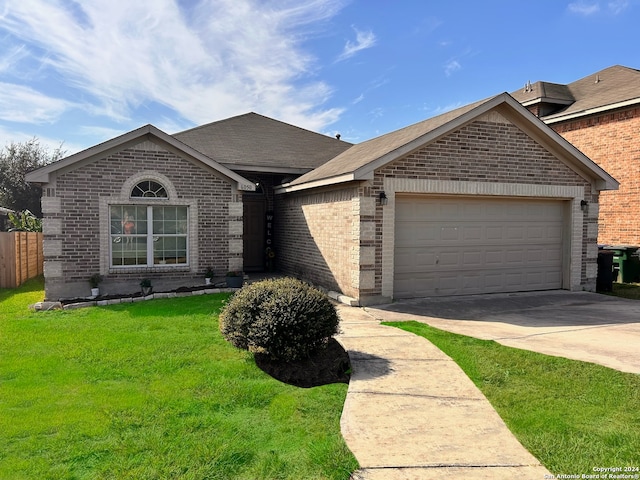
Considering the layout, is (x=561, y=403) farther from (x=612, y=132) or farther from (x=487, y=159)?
(x=612, y=132)

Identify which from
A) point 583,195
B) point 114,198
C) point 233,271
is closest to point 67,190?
point 114,198

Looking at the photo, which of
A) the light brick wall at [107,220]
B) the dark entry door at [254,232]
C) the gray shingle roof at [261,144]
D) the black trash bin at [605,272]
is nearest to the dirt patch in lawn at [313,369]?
the light brick wall at [107,220]

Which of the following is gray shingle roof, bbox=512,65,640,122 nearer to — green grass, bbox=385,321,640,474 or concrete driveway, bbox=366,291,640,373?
concrete driveway, bbox=366,291,640,373

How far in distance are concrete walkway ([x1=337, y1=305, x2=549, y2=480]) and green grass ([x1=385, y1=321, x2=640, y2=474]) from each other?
6.4 inches

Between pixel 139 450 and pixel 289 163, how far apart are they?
12.2 metres

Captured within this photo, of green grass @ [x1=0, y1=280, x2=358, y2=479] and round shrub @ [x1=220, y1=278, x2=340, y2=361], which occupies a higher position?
round shrub @ [x1=220, y1=278, x2=340, y2=361]

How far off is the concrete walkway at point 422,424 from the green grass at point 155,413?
25 centimetres

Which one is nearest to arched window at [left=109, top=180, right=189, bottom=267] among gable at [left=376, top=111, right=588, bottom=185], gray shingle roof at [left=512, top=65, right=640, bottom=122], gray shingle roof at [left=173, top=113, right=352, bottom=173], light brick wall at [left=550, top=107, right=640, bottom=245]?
gray shingle roof at [left=173, top=113, right=352, bottom=173]

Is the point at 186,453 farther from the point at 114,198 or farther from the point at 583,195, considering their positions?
the point at 583,195

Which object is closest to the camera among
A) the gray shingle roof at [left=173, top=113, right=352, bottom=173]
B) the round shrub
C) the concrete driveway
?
the round shrub

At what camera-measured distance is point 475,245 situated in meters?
11.6

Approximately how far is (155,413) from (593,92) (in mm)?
20594

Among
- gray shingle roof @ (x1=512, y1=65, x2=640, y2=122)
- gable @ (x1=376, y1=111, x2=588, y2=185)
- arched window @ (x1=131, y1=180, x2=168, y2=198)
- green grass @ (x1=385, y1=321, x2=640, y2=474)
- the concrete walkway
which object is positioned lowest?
the concrete walkway

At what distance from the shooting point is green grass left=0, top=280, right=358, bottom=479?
12.0ft
